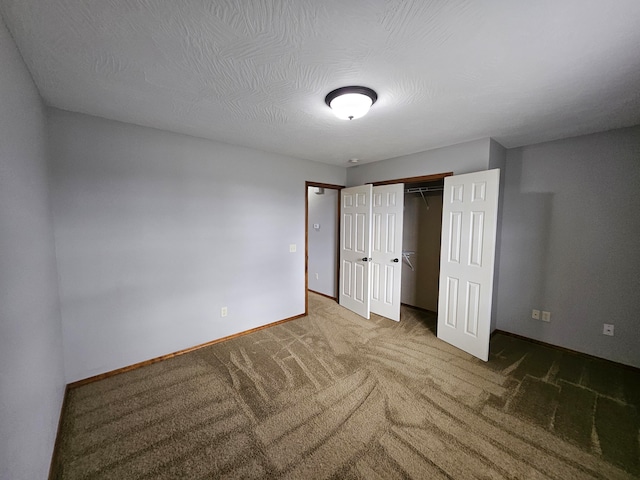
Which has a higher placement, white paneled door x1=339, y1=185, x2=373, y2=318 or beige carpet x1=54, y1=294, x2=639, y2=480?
white paneled door x1=339, y1=185, x2=373, y2=318

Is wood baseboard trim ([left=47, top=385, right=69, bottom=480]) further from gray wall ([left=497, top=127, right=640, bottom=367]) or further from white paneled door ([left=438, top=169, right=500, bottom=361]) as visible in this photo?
gray wall ([left=497, top=127, right=640, bottom=367])

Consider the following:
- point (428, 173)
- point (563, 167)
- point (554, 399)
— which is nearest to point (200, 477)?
point (554, 399)

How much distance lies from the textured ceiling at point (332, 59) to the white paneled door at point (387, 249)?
1.32 meters

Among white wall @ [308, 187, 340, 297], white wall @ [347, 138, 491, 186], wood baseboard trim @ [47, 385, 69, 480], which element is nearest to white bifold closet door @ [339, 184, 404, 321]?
white wall @ [347, 138, 491, 186]

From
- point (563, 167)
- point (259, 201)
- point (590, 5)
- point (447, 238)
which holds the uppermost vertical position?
point (590, 5)

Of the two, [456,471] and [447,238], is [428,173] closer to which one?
[447,238]

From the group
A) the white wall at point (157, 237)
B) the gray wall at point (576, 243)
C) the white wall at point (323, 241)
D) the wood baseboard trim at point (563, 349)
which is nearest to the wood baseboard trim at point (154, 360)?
the white wall at point (157, 237)

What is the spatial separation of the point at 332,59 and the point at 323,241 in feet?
10.9

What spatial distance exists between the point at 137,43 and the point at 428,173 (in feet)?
9.72

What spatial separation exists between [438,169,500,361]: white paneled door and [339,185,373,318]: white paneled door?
1.03 metres

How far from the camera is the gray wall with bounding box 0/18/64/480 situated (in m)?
0.96

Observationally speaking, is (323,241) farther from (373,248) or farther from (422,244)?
(422,244)

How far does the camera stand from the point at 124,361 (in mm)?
2273

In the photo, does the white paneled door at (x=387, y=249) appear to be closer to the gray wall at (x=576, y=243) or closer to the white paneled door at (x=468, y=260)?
the white paneled door at (x=468, y=260)
